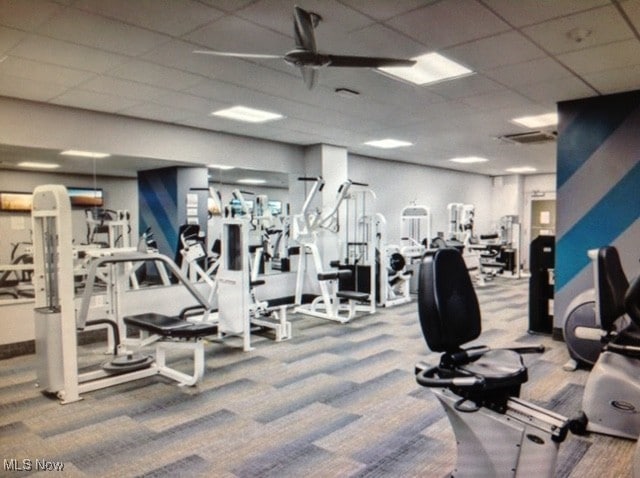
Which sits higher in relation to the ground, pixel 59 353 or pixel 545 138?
pixel 545 138

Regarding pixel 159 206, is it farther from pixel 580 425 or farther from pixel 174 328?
pixel 580 425

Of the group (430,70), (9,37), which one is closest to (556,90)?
(430,70)

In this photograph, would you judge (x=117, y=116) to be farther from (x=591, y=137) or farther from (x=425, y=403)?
(x=591, y=137)

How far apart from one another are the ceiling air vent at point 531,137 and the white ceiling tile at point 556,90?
1.68m

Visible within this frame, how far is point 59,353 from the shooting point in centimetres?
330

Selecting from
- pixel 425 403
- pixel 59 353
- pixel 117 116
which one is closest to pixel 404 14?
pixel 425 403

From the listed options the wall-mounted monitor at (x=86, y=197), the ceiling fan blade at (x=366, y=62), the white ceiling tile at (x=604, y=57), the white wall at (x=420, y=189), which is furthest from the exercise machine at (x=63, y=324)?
the white wall at (x=420, y=189)

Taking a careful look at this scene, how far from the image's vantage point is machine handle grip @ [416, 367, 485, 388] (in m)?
1.80

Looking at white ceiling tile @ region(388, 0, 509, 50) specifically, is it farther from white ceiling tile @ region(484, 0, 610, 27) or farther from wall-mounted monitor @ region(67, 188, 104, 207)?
wall-mounted monitor @ region(67, 188, 104, 207)

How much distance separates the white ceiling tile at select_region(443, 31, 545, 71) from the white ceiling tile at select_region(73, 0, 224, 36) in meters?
1.73

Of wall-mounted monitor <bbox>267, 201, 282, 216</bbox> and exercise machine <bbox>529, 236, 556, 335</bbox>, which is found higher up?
wall-mounted monitor <bbox>267, 201, 282, 216</bbox>

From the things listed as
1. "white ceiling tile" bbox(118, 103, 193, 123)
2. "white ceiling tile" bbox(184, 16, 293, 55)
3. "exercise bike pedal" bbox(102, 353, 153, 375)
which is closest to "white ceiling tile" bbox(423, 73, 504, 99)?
"white ceiling tile" bbox(184, 16, 293, 55)

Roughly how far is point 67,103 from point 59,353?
101 inches

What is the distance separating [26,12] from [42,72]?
1.15 meters
